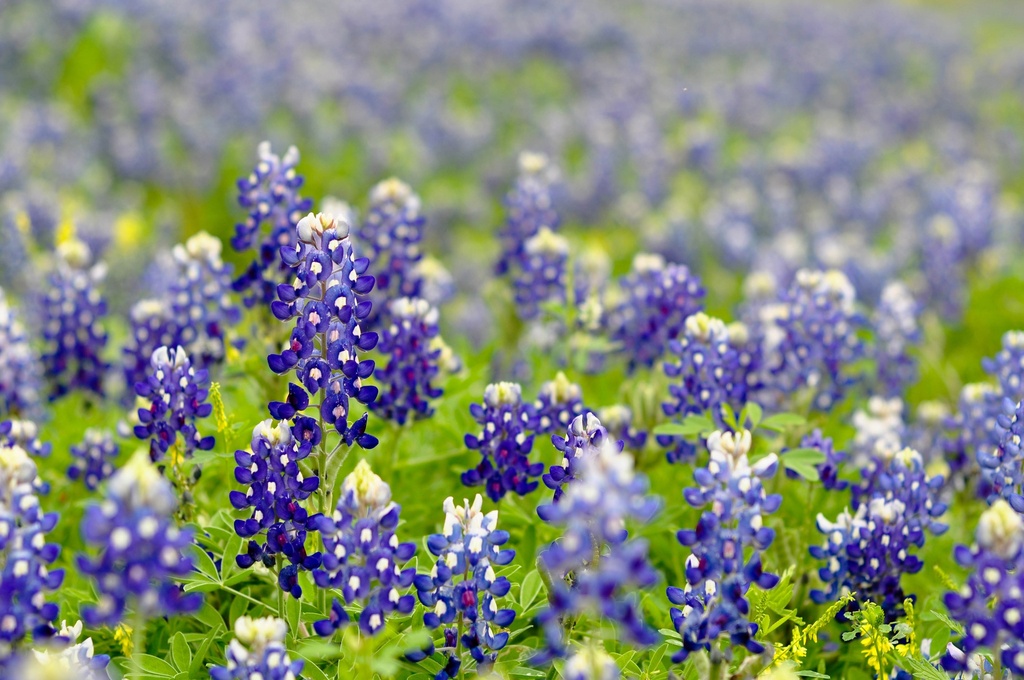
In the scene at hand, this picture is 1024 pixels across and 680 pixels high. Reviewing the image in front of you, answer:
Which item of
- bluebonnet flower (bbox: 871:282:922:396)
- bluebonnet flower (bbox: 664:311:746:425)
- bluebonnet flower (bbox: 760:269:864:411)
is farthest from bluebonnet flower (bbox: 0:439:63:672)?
bluebonnet flower (bbox: 871:282:922:396)

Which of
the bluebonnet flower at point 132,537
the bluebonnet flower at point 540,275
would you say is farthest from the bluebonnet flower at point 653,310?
the bluebonnet flower at point 132,537

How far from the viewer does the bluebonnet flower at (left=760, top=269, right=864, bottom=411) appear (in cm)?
477

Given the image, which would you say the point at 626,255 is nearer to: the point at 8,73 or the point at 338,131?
the point at 338,131

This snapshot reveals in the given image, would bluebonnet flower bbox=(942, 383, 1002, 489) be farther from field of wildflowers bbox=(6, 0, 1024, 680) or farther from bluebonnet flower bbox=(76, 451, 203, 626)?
bluebonnet flower bbox=(76, 451, 203, 626)

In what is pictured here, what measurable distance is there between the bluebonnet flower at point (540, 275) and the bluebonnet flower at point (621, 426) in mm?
1072

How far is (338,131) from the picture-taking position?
37.5 feet

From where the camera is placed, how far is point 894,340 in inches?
226

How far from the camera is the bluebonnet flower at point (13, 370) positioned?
4.26 meters

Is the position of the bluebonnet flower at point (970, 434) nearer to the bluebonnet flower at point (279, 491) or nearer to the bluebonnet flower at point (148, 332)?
the bluebonnet flower at point (279, 491)

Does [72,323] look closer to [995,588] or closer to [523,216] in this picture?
[523,216]


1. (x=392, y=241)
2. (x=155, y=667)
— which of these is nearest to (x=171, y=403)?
(x=155, y=667)

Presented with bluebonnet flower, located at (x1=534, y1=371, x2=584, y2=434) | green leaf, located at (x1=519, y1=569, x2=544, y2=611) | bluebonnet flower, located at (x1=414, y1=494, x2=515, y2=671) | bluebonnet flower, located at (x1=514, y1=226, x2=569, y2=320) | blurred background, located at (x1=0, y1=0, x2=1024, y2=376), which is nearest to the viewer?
bluebonnet flower, located at (x1=414, y1=494, x2=515, y2=671)

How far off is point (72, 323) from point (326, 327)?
246 cm

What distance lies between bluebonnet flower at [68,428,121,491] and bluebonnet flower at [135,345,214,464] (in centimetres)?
88
